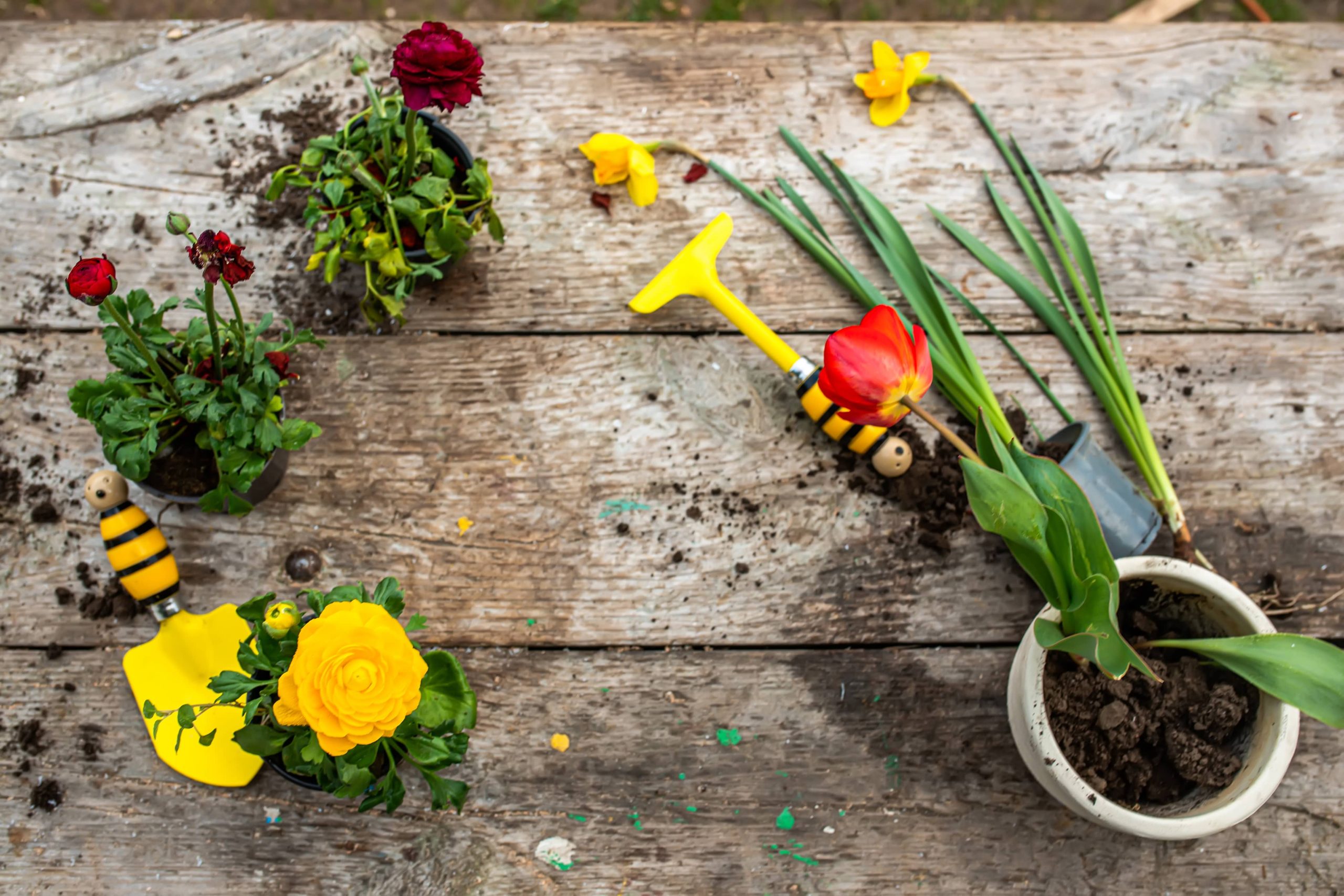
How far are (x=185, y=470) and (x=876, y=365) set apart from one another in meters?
0.67

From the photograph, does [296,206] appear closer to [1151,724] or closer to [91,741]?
[91,741]

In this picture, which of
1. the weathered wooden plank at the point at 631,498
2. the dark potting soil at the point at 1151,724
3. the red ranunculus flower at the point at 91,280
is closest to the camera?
the red ranunculus flower at the point at 91,280

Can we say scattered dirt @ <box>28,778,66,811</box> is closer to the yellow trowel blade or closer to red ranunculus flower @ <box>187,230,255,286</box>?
the yellow trowel blade

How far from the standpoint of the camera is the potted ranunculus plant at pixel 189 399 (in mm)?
735

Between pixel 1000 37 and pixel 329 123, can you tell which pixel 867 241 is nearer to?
pixel 1000 37

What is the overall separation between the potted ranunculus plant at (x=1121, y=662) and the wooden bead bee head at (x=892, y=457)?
0.10 m

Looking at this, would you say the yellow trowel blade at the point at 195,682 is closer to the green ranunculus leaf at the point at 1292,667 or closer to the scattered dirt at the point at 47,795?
the scattered dirt at the point at 47,795

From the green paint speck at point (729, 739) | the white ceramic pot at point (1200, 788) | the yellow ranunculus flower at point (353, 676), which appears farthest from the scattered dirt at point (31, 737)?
the white ceramic pot at point (1200, 788)

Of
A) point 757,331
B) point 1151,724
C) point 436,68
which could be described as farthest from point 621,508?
point 1151,724

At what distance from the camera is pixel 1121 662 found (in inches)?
26.3

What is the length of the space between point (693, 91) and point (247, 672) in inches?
31.1

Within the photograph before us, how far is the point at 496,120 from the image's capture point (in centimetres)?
100

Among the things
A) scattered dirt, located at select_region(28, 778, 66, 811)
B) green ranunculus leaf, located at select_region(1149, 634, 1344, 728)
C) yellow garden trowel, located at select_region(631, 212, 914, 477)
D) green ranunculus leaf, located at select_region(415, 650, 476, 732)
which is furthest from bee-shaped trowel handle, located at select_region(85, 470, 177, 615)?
green ranunculus leaf, located at select_region(1149, 634, 1344, 728)

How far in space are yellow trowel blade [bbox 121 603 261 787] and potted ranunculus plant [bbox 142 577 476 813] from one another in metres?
0.03
